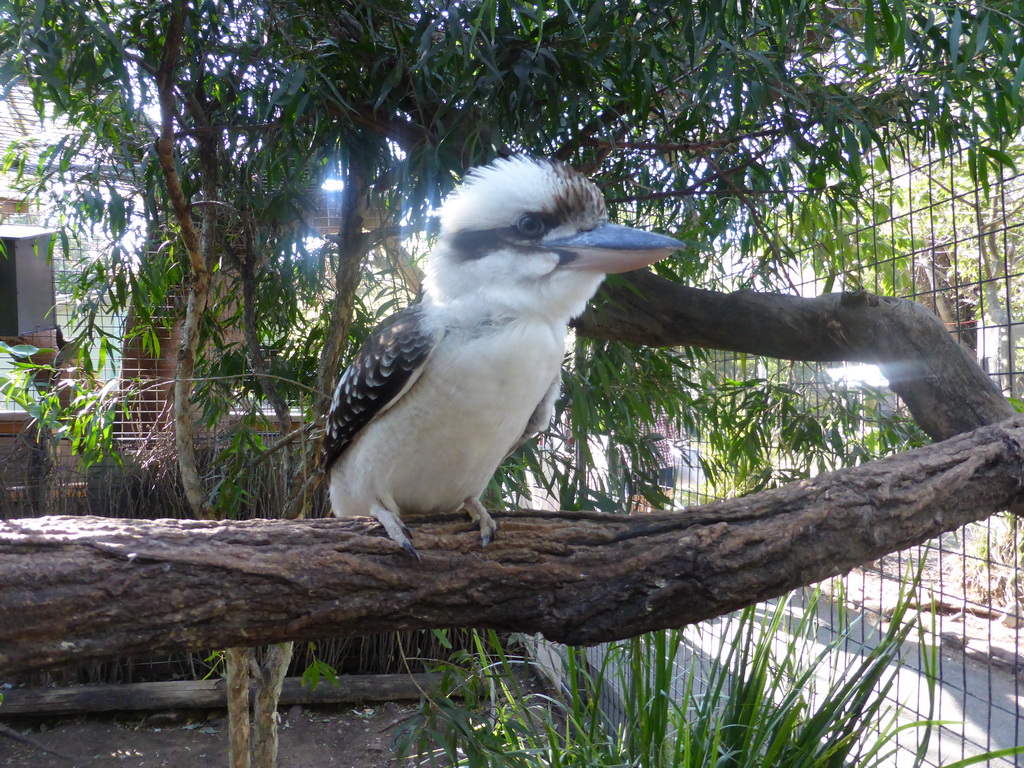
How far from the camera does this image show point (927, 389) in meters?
1.75

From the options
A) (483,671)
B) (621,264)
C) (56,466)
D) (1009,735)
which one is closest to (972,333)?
(1009,735)

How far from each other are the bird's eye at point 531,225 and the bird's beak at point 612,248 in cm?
3

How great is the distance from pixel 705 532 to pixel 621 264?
47 centimetres

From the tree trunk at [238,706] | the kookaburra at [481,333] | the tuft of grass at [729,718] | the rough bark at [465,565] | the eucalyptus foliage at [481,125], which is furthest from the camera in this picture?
the tree trunk at [238,706]

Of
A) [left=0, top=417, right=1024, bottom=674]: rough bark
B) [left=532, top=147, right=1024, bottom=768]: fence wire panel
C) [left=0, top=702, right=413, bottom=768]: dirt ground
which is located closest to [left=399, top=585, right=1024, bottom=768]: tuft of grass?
[left=532, top=147, right=1024, bottom=768]: fence wire panel

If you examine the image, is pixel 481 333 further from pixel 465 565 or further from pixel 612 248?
pixel 465 565

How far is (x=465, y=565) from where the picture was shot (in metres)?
0.99

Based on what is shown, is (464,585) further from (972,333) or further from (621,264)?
(972,333)

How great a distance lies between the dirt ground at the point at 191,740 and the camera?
9.87ft

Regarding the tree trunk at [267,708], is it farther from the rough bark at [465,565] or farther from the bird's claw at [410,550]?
the bird's claw at [410,550]

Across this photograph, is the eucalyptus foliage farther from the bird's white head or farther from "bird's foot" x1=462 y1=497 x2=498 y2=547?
"bird's foot" x1=462 y1=497 x2=498 y2=547

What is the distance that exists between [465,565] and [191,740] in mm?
Answer: 2847

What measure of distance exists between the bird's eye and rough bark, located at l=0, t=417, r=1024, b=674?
484 mm

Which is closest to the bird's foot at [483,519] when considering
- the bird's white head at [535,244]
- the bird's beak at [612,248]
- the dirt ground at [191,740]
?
the bird's white head at [535,244]
